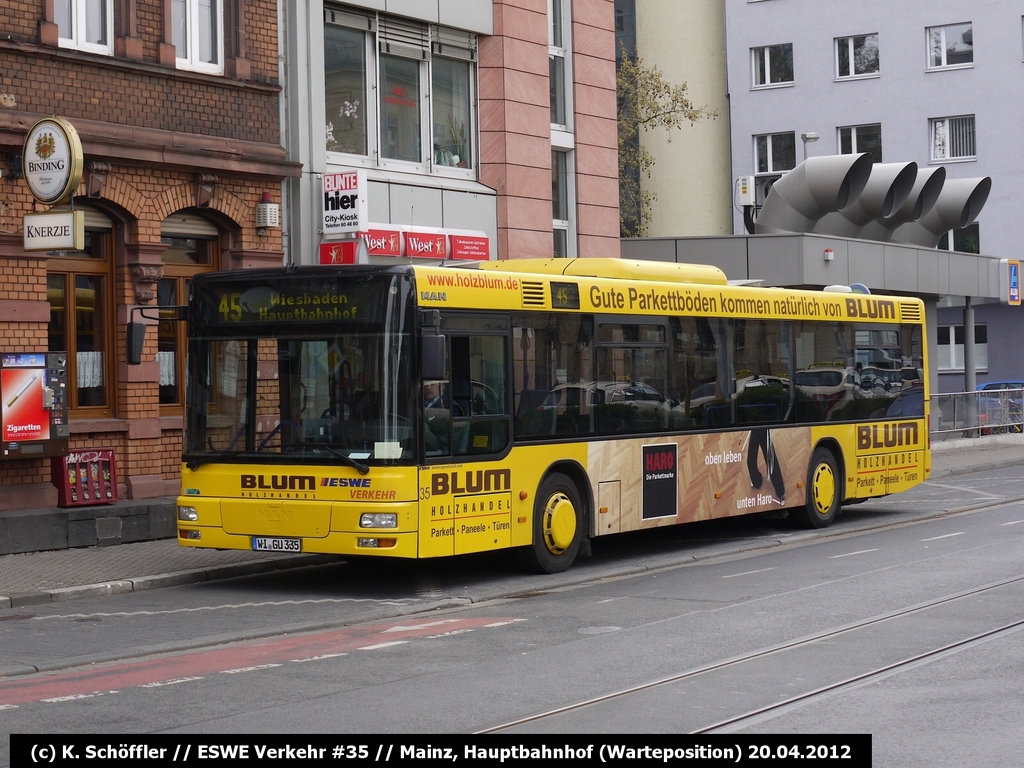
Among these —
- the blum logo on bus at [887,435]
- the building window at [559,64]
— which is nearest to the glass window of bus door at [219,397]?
the blum logo on bus at [887,435]

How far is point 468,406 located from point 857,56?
140 feet

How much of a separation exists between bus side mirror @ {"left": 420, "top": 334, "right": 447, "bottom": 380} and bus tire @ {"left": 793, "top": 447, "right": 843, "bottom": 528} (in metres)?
7.29

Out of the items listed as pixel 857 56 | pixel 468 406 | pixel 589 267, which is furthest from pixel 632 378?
pixel 857 56

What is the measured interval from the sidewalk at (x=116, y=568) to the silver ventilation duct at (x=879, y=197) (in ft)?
73.3

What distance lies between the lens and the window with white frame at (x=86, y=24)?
55.2 feet

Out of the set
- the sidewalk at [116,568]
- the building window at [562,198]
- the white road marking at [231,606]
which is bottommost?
the white road marking at [231,606]

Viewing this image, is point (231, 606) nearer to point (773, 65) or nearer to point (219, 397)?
point (219, 397)

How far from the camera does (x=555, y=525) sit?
13.9 metres

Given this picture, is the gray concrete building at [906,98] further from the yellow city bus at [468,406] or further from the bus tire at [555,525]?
the bus tire at [555,525]

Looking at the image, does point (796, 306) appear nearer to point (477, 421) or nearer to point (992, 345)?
point (477, 421)

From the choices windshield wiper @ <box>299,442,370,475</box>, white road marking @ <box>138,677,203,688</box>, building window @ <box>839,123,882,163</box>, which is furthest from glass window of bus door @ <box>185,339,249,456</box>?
building window @ <box>839,123,882,163</box>

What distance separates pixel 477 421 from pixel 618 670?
4.60 meters

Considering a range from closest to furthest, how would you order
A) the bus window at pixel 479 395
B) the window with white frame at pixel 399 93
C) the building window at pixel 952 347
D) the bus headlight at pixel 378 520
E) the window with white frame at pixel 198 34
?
the bus headlight at pixel 378 520, the bus window at pixel 479 395, the window with white frame at pixel 198 34, the window with white frame at pixel 399 93, the building window at pixel 952 347

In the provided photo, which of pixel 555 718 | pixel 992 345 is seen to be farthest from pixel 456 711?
pixel 992 345
